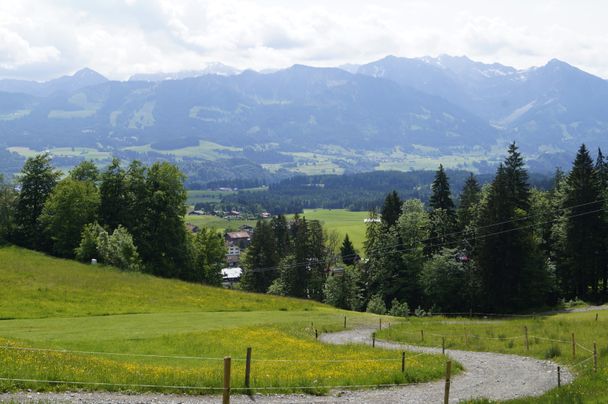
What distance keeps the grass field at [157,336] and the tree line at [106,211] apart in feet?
26.4

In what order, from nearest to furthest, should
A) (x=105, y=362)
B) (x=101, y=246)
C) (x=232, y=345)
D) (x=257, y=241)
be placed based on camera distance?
(x=105, y=362)
(x=232, y=345)
(x=101, y=246)
(x=257, y=241)

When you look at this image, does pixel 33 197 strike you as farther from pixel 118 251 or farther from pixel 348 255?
pixel 348 255

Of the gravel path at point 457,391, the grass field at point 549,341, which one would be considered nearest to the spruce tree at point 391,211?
the grass field at point 549,341

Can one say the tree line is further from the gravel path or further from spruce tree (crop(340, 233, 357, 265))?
the gravel path

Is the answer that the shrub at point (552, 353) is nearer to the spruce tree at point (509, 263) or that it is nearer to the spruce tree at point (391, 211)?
the spruce tree at point (509, 263)

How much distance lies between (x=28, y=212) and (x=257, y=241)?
38.3 metres

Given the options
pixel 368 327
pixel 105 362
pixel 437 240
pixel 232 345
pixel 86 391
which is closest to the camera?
pixel 86 391

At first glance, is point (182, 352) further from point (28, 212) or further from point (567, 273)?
point (28, 212)

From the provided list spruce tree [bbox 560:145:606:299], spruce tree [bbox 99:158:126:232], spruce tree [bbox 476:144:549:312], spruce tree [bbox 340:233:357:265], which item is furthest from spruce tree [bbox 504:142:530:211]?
spruce tree [bbox 99:158:126:232]

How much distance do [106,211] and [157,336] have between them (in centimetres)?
5357

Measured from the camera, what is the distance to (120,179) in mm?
83812

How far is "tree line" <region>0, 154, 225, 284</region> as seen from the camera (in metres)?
79.6

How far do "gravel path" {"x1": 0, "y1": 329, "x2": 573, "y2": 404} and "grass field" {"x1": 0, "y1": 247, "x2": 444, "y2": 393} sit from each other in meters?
0.62

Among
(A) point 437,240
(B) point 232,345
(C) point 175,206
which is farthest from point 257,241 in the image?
(B) point 232,345
